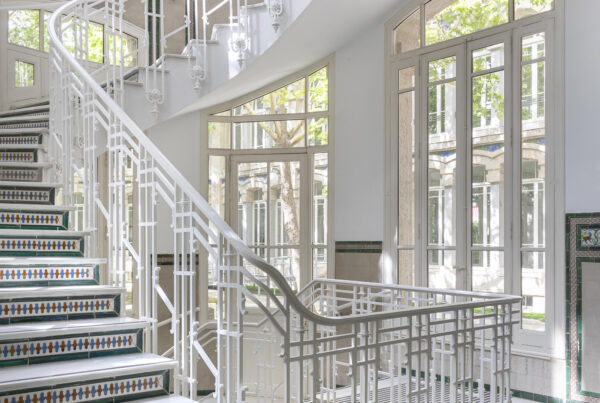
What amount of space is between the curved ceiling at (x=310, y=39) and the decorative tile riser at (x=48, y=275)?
8.75 feet

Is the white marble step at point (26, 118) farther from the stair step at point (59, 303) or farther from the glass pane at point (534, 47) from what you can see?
the glass pane at point (534, 47)

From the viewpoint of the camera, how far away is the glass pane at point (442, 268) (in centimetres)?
569

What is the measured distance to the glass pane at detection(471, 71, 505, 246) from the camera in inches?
212

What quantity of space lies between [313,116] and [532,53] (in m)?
2.49

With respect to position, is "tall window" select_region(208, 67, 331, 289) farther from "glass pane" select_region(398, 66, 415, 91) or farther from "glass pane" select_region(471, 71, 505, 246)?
"glass pane" select_region(471, 71, 505, 246)

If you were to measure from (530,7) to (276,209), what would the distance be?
329 centimetres

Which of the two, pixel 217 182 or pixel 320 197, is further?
pixel 217 182

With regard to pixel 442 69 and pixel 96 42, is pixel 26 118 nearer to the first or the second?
pixel 96 42

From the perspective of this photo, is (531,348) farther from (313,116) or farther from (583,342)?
(313,116)

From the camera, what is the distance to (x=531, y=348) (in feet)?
16.6

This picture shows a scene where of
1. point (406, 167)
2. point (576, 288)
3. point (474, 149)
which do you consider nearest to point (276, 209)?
point (406, 167)

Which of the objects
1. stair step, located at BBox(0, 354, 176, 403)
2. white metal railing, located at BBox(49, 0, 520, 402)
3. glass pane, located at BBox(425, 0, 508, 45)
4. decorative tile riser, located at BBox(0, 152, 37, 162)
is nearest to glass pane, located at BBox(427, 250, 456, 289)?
white metal railing, located at BBox(49, 0, 520, 402)

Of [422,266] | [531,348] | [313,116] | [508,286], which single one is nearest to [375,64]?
[313,116]

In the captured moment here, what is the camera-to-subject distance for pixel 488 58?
5.49 m
